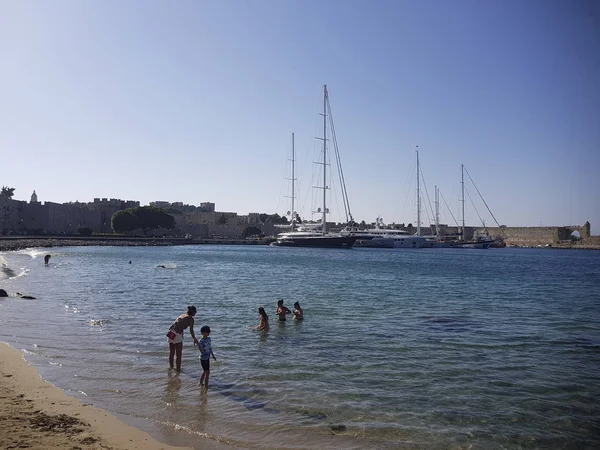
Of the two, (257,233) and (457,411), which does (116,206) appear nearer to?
(257,233)

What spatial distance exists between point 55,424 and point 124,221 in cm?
12654

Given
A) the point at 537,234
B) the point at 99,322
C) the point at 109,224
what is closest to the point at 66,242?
the point at 109,224

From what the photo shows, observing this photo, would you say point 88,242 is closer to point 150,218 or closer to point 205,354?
point 150,218

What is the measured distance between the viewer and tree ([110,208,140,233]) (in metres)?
127

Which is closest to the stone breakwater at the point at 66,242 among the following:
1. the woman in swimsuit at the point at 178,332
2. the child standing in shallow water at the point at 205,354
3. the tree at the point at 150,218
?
the tree at the point at 150,218

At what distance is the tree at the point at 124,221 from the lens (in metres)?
127

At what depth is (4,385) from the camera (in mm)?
9172

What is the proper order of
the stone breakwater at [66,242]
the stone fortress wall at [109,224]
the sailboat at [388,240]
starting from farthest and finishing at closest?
1. the sailboat at [388,240]
2. the stone fortress wall at [109,224]
3. the stone breakwater at [66,242]

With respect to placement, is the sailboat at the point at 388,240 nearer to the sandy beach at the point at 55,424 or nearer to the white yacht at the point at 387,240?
the white yacht at the point at 387,240

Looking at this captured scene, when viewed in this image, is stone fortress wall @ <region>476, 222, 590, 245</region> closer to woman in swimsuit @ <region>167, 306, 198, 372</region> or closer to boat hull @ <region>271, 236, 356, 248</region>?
boat hull @ <region>271, 236, 356, 248</region>

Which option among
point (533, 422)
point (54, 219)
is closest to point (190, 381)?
point (533, 422)

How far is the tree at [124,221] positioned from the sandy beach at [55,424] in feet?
405

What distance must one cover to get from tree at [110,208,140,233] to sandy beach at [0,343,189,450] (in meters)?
124

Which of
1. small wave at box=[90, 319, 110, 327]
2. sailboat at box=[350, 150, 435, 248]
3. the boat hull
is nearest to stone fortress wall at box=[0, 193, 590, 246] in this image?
sailboat at box=[350, 150, 435, 248]
